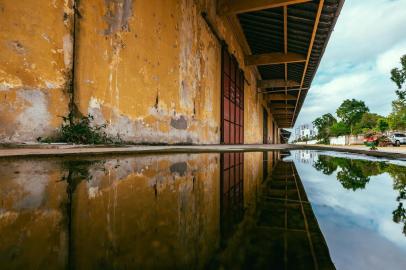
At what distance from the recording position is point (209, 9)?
708 cm

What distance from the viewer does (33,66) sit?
2.58 m

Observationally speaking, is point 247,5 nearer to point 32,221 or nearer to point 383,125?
point 32,221

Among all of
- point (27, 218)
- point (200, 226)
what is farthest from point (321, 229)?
point (27, 218)

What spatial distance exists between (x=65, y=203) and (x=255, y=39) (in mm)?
11371

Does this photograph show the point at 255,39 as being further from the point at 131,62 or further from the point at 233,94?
the point at 131,62

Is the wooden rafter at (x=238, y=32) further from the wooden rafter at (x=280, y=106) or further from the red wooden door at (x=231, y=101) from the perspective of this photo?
the wooden rafter at (x=280, y=106)

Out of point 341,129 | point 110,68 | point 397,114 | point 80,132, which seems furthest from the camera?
point 341,129

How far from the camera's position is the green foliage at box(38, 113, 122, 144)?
9.17ft

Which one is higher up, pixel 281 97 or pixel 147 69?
pixel 281 97

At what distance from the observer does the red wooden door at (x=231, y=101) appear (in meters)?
8.50

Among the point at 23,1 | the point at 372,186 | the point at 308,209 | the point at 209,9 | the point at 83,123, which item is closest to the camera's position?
the point at 308,209

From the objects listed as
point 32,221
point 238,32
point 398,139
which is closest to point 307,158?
point 32,221

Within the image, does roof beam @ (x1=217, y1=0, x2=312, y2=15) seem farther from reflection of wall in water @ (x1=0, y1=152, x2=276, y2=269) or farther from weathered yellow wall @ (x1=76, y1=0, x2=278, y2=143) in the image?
reflection of wall in water @ (x1=0, y1=152, x2=276, y2=269)

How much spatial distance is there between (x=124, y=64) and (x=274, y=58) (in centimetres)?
867
